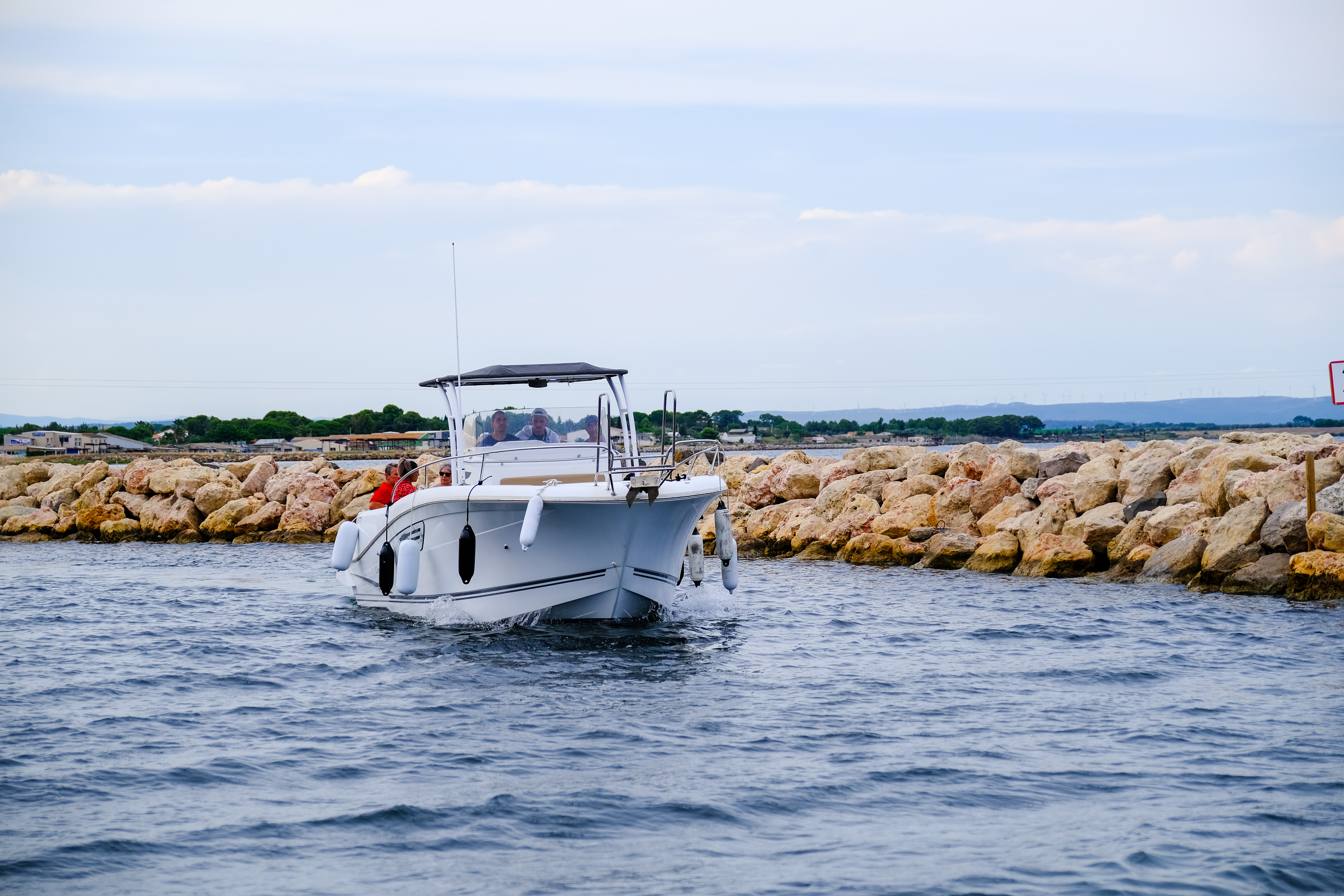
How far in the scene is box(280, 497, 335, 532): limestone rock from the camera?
25984mm

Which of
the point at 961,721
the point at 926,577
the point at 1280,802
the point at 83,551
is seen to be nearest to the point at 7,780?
the point at 961,721

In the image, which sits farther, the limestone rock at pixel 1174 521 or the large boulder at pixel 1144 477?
the large boulder at pixel 1144 477

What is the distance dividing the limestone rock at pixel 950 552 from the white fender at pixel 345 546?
8.80 metres

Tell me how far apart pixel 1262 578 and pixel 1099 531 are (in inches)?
116

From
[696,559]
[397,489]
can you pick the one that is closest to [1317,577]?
[696,559]

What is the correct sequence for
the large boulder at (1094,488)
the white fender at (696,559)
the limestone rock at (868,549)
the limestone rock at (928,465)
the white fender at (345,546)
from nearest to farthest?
1. the white fender at (345,546)
2. the white fender at (696,559)
3. the large boulder at (1094,488)
4. the limestone rock at (868,549)
5. the limestone rock at (928,465)

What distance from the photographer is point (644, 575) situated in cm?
1262

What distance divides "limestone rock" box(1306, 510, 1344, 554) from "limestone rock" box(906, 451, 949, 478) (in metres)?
7.70

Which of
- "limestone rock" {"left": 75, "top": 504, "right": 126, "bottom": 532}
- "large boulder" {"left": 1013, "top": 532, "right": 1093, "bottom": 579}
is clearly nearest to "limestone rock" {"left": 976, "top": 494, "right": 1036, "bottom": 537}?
"large boulder" {"left": 1013, "top": 532, "right": 1093, "bottom": 579}

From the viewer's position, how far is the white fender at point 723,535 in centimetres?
1362

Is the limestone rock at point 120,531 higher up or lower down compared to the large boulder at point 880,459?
lower down

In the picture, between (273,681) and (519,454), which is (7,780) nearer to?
(273,681)

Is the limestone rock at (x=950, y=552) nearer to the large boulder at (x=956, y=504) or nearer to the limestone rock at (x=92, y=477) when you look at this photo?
the large boulder at (x=956, y=504)

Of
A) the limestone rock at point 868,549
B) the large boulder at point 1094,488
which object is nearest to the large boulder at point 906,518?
the limestone rock at point 868,549
